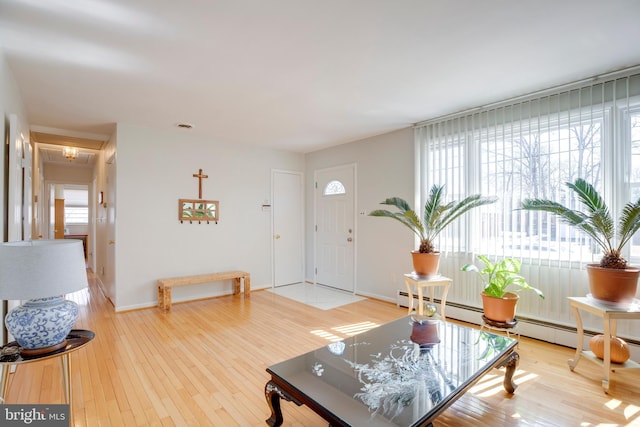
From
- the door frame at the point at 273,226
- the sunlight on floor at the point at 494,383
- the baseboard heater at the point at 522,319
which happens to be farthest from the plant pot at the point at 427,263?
the door frame at the point at 273,226

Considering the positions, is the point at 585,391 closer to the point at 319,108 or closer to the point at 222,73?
the point at 319,108

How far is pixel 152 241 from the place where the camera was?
14.7 feet

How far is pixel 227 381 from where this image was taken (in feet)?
8.00

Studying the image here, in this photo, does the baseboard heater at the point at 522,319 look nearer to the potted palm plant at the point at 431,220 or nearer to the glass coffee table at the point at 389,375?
the potted palm plant at the point at 431,220

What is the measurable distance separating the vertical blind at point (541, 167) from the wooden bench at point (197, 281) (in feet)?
10.0

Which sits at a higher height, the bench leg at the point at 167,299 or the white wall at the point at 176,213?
the white wall at the point at 176,213

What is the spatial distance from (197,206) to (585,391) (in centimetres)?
488

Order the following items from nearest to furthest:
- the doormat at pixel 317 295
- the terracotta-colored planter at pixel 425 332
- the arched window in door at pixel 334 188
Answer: the terracotta-colored planter at pixel 425 332
the doormat at pixel 317 295
the arched window in door at pixel 334 188

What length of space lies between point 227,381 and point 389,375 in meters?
1.36

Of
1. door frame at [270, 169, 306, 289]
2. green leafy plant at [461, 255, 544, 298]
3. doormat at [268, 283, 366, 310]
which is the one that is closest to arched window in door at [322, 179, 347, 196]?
door frame at [270, 169, 306, 289]

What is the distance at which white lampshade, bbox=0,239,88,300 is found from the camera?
1485 millimetres

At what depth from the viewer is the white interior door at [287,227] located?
5.79 meters

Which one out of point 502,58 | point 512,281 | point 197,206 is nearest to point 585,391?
point 512,281

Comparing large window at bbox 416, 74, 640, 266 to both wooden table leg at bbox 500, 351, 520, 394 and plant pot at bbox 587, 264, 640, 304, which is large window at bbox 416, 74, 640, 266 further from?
wooden table leg at bbox 500, 351, 520, 394
